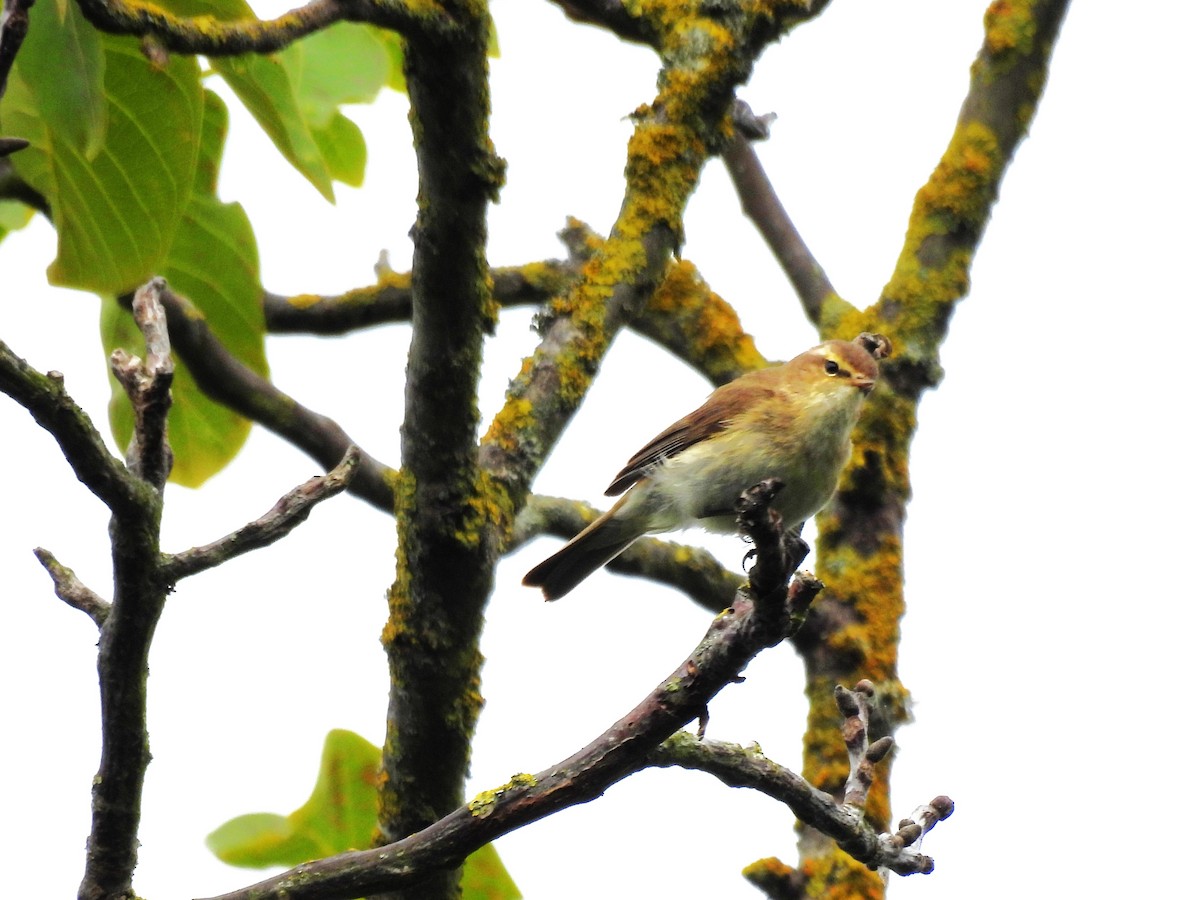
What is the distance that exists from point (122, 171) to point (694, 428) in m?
2.54

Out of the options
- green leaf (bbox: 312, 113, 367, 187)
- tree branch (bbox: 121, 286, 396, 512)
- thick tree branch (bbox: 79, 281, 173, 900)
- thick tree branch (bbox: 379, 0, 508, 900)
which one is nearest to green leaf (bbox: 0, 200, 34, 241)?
tree branch (bbox: 121, 286, 396, 512)

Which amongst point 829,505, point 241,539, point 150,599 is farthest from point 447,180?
Answer: point 829,505

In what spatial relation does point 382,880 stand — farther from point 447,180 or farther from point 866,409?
point 866,409

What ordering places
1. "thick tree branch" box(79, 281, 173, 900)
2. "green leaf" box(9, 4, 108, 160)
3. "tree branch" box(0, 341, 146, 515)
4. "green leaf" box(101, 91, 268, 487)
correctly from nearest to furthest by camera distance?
"tree branch" box(0, 341, 146, 515) < "thick tree branch" box(79, 281, 173, 900) < "green leaf" box(9, 4, 108, 160) < "green leaf" box(101, 91, 268, 487)

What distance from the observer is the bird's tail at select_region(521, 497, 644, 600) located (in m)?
4.54

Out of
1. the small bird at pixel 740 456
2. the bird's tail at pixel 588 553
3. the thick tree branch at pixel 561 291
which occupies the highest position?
the thick tree branch at pixel 561 291

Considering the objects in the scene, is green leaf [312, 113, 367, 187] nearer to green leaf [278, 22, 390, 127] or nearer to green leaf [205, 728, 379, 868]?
green leaf [278, 22, 390, 127]

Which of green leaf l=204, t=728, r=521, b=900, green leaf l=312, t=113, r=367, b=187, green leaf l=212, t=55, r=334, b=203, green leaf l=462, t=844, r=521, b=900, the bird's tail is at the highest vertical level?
green leaf l=312, t=113, r=367, b=187

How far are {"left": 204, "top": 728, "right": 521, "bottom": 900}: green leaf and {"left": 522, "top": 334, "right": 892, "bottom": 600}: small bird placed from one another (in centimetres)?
138

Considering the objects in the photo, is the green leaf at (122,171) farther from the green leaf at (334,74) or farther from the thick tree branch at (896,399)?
the thick tree branch at (896,399)

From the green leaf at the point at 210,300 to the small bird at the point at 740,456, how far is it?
1.27 meters

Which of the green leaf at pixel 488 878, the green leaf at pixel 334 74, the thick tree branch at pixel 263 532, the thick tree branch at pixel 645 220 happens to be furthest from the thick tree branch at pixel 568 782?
the green leaf at pixel 334 74

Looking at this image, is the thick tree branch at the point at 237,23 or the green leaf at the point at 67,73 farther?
the green leaf at the point at 67,73

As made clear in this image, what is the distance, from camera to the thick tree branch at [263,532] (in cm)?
209
